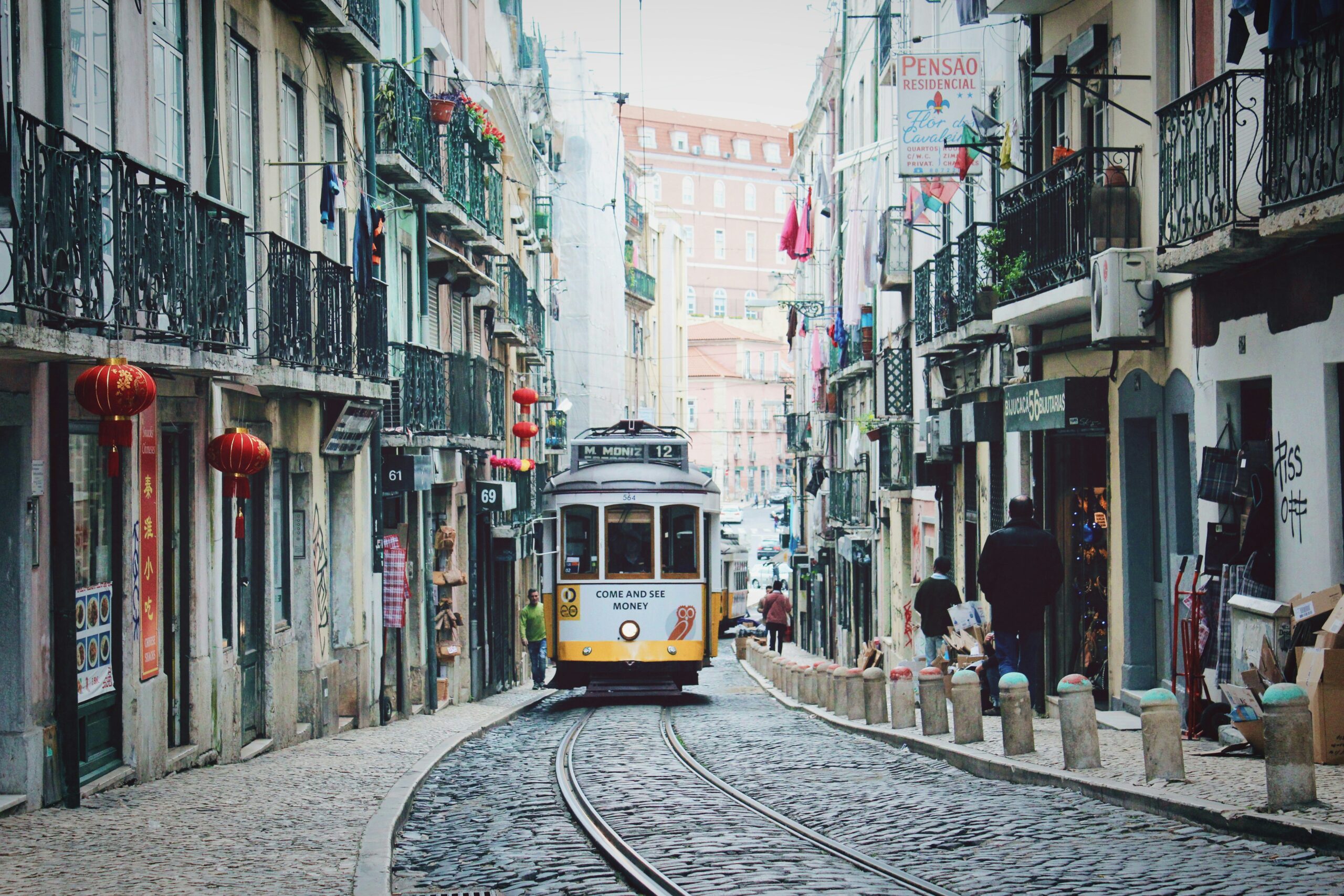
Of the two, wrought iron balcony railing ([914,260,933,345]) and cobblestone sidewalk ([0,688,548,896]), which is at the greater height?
wrought iron balcony railing ([914,260,933,345])

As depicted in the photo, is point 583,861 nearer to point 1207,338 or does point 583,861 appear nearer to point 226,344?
point 226,344

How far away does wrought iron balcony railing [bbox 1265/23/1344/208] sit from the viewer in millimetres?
8977

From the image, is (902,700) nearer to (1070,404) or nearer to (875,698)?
(875,698)

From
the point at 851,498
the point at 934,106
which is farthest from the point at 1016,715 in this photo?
the point at 851,498

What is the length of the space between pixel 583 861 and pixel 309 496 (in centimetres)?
894

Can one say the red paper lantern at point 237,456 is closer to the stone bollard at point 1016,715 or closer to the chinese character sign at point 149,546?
the chinese character sign at point 149,546

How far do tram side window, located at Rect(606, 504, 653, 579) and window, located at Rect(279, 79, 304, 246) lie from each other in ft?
22.7

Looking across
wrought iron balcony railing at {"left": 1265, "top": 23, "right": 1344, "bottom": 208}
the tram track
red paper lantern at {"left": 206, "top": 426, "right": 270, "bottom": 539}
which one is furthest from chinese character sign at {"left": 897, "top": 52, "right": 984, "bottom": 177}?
red paper lantern at {"left": 206, "top": 426, "right": 270, "bottom": 539}

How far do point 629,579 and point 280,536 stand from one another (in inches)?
267

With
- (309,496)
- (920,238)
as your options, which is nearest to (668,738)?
(309,496)

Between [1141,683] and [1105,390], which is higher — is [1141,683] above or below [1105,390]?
below

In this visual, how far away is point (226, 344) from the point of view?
1162 cm

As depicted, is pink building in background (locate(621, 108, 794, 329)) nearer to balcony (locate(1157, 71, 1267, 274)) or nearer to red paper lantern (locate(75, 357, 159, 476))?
balcony (locate(1157, 71, 1267, 274))

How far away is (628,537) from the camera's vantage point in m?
21.8
